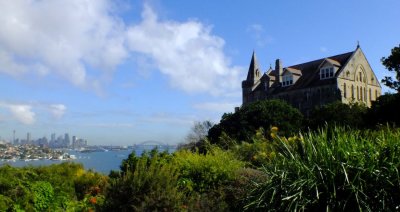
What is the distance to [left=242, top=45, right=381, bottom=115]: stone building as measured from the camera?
208ft

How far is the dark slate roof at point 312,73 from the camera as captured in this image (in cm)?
6550

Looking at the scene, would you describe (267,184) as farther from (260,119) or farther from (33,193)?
(260,119)

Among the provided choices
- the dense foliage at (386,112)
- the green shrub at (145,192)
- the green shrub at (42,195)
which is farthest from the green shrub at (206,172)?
the dense foliage at (386,112)

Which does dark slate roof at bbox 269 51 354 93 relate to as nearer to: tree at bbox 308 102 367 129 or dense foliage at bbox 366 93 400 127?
tree at bbox 308 102 367 129

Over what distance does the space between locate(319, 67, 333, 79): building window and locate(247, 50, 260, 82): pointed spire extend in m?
16.1

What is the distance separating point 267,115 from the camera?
48844 millimetres

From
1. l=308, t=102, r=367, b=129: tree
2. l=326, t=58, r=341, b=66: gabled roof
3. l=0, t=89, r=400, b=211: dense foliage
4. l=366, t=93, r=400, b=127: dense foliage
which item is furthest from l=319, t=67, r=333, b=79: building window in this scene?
l=0, t=89, r=400, b=211: dense foliage

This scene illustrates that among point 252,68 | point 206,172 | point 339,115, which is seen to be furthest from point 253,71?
point 206,172

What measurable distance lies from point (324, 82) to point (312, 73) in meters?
5.09

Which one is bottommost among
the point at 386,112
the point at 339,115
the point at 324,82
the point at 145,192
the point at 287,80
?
Result: the point at 145,192

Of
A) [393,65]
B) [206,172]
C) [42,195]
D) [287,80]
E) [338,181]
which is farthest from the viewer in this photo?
[287,80]

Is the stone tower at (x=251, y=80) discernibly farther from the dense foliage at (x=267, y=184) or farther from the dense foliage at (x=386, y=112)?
the dense foliage at (x=267, y=184)

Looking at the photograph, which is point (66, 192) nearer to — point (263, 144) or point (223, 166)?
Result: point (223, 166)

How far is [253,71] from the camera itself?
265 ft
